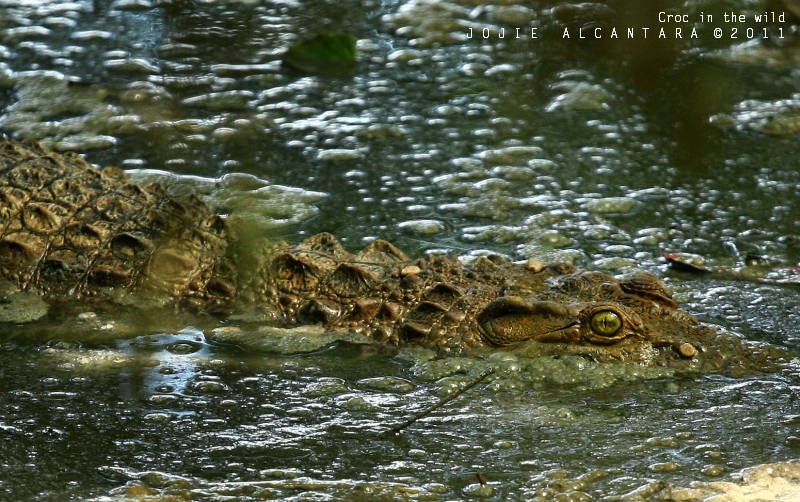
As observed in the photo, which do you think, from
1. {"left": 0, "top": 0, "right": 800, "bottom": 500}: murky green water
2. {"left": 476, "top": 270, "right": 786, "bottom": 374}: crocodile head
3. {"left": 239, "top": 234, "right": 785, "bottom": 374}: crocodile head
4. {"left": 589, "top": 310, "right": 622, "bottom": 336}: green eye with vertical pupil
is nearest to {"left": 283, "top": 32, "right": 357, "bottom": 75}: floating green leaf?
{"left": 0, "top": 0, "right": 800, "bottom": 500}: murky green water

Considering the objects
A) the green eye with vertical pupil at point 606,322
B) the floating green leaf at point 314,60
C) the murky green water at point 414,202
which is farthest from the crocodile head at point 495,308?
the floating green leaf at point 314,60

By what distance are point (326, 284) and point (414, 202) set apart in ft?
3.97

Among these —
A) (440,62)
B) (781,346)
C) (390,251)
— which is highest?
(440,62)

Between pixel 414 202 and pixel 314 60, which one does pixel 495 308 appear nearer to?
pixel 414 202

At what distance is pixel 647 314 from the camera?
12.0ft

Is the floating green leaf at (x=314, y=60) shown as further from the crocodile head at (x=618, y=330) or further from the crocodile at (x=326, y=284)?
the crocodile head at (x=618, y=330)

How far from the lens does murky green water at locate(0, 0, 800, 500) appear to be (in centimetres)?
291

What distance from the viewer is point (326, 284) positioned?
3.95 m

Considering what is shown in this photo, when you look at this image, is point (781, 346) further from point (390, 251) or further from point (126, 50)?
point (126, 50)

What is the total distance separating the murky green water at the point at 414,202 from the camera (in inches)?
115

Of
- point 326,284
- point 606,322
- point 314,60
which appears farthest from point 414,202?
point 314,60

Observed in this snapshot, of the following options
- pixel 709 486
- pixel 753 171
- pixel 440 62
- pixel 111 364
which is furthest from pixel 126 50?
pixel 709 486

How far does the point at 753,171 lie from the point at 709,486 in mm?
2913

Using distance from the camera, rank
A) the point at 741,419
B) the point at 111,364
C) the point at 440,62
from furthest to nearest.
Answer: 1. the point at 440,62
2. the point at 111,364
3. the point at 741,419
